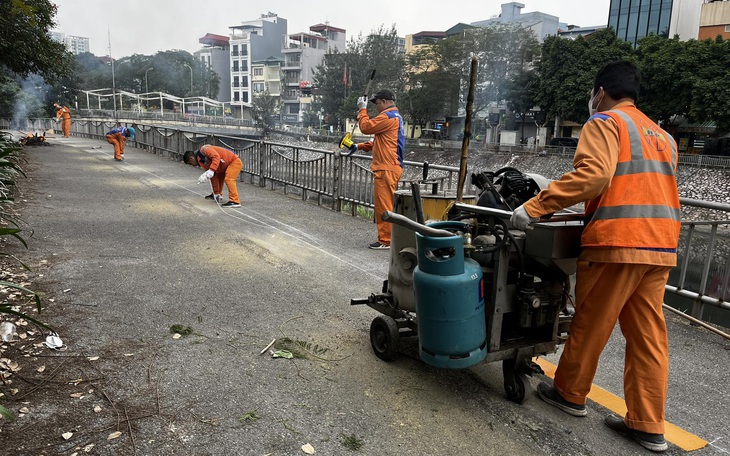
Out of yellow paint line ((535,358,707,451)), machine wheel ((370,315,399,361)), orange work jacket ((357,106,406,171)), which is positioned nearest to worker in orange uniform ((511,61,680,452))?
yellow paint line ((535,358,707,451))

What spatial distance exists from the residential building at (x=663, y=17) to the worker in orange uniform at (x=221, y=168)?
150 feet

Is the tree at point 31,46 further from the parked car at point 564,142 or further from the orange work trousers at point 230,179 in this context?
the parked car at point 564,142

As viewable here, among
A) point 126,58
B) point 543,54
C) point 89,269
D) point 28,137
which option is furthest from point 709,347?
point 126,58

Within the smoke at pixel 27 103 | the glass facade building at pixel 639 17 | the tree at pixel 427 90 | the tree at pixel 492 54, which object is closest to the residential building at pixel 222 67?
the smoke at pixel 27 103

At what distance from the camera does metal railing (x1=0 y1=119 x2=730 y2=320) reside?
452 cm

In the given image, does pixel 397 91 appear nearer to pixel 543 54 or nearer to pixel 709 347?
pixel 543 54

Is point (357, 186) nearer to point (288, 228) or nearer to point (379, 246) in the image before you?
point (288, 228)

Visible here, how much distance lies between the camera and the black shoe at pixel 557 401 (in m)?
2.96

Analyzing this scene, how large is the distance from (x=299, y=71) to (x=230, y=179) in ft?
254

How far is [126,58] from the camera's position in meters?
82.5

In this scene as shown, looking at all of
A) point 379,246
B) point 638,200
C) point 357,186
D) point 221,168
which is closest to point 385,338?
point 638,200

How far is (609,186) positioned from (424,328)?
1.16m

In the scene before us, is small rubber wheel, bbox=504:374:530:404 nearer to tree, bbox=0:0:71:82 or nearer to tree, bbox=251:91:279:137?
tree, bbox=0:0:71:82

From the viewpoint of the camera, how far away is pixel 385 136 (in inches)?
262
